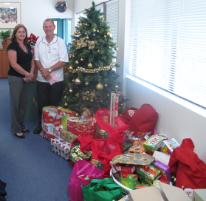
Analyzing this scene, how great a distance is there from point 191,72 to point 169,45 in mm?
496

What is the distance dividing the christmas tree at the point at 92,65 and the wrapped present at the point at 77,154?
70 centimetres

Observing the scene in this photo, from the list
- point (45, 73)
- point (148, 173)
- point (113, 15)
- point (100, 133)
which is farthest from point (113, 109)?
point (113, 15)

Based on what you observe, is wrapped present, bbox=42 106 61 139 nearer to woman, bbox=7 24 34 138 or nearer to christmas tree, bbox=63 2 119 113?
christmas tree, bbox=63 2 119 113

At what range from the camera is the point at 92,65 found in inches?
145

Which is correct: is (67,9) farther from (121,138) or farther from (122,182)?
(122,182)

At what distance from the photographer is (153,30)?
3.45 m

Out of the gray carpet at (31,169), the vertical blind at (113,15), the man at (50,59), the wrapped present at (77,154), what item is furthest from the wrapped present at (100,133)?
the vertical blind at (113,15)

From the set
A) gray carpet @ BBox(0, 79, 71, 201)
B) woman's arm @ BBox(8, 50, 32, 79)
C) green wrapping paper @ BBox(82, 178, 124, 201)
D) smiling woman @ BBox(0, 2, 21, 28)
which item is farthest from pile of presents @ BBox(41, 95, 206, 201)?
smiling woman @ BBox(0, 2, 21, 28)

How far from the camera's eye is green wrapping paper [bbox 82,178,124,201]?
207 cm

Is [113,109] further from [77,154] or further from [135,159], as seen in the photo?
[135,159]

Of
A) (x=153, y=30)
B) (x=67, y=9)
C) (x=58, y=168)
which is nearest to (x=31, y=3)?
(x=67, y=9)

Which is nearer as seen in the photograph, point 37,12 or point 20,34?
point 20,34

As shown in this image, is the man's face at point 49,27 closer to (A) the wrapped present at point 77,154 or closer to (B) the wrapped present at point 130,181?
(A) the wrapped present at point 77,154

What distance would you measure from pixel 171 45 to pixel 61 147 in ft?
5.30
